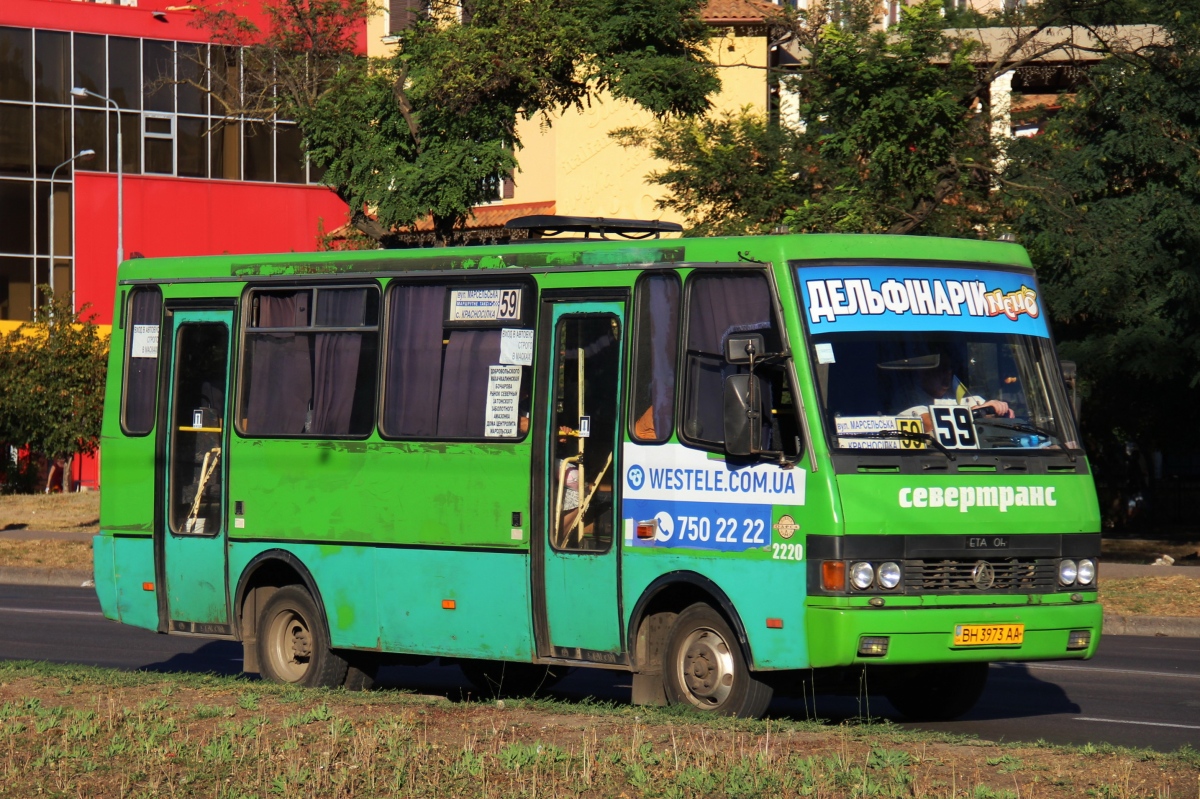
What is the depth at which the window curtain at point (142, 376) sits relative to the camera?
13.3m

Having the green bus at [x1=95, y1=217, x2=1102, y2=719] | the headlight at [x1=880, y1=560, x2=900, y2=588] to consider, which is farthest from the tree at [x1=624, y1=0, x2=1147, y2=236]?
the headlight at [x1=880, y1=560, x2=900, y2=588]

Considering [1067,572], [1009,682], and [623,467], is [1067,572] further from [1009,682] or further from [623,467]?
[1009,682]

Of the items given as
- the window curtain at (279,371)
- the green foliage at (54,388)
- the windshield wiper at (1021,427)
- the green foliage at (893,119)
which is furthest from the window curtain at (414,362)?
the green foliage at (54,388)

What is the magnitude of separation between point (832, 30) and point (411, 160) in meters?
5.23

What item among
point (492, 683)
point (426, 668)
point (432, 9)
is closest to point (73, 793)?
point (492, 683)

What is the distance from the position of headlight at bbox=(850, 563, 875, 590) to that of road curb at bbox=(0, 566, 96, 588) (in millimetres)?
17366

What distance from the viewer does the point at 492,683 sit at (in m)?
13.2

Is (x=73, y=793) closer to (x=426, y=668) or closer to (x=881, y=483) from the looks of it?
(x=881, y=483)

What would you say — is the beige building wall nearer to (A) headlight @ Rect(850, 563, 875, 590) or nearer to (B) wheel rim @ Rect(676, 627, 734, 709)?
(B) wheel rim @ Rect(676, 627, 734, 709)

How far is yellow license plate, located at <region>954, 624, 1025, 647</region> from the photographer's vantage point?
982cm

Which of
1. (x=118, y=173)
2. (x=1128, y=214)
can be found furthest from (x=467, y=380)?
(x=118, y=173)

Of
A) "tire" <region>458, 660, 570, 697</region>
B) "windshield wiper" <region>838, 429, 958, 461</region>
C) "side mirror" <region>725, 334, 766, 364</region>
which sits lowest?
"tire" <region>458, 660, 570, 697</region>

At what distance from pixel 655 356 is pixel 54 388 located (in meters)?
38.0

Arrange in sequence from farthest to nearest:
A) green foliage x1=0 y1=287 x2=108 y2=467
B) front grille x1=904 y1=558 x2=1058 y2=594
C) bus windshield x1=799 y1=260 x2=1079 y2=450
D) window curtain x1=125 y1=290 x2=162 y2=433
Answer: green foliage x1=0 y1=287 x2=108 y2=467, window curtain x1=125 y1=290 x2=162 y2=433, bus windshield x1=799 y1=260 x2=1079 y2=450, front grille x1=904 y1=558 x2=1058 y2=594
